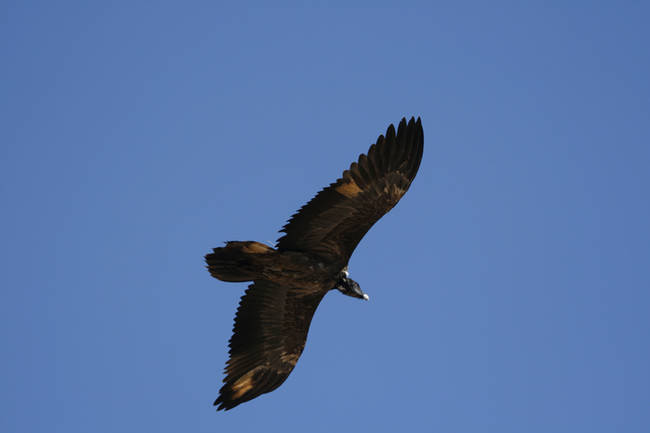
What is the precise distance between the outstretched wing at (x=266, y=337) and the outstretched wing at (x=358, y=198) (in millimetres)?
1133

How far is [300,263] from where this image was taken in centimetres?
971

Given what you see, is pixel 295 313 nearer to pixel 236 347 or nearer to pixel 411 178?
pixel 236 347

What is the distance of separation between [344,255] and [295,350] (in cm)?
188

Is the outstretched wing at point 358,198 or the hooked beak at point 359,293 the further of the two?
the hooked beak at point 359,293

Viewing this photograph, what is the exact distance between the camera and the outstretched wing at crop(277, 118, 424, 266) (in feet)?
29.5

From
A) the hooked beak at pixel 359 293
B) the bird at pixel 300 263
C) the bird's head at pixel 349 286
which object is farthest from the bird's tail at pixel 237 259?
the hooked beak at pixel 359 293

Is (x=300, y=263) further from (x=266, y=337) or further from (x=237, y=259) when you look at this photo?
(x=266, y=337)

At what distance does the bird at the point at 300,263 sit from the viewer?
901 centimetres

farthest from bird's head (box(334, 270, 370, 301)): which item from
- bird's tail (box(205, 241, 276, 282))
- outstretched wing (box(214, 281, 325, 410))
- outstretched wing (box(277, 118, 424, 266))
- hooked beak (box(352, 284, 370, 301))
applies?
bird's tail (box(205, 241, 276, 282))

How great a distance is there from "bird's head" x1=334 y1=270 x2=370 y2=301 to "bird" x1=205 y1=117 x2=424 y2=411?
0.01 metres

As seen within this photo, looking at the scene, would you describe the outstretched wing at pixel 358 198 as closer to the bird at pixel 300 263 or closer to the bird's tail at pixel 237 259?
the bird at pixel 300 263

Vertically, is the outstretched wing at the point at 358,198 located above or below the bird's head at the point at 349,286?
above

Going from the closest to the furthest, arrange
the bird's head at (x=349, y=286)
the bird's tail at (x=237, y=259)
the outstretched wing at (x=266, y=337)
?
1. the bird's tail at (x=237, y=259)
2. the bird's head at (x=349, y=286)
3. the outstretched wing at (x=266, y=337)

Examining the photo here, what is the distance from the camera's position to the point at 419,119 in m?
8.90
